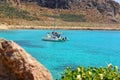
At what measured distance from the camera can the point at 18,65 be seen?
1014 cm

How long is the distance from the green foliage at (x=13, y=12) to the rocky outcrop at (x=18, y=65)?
138 meters

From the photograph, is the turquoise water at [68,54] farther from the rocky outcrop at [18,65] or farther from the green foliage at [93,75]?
the green foliage at [93,75]

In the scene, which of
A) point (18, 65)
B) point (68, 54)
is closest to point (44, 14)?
point (68, 54)

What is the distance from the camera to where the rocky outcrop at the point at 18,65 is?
994 cm

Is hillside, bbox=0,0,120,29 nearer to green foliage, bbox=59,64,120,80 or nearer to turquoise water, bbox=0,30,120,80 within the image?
turquoise water, bbox=0,30,120,80

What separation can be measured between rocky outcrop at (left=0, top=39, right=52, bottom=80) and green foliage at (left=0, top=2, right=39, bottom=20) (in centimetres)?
13834

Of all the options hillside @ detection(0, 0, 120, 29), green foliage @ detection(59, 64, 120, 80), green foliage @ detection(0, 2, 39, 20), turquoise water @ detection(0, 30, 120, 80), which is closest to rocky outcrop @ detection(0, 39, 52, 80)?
green foliage @ detection(59, 64, 120, 80)

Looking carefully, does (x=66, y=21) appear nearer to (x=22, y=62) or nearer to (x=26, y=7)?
(x=26, y=7)

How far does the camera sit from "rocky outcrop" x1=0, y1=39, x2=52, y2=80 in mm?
9938

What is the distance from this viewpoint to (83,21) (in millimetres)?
182750

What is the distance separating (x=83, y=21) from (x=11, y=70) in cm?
17293

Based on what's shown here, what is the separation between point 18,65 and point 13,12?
148678 millimetres

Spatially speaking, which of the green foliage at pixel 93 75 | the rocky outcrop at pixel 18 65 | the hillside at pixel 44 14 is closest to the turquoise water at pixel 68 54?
the rocky outcrop at pixel 18 65

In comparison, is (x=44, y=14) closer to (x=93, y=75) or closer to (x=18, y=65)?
(x=18, y=65)
